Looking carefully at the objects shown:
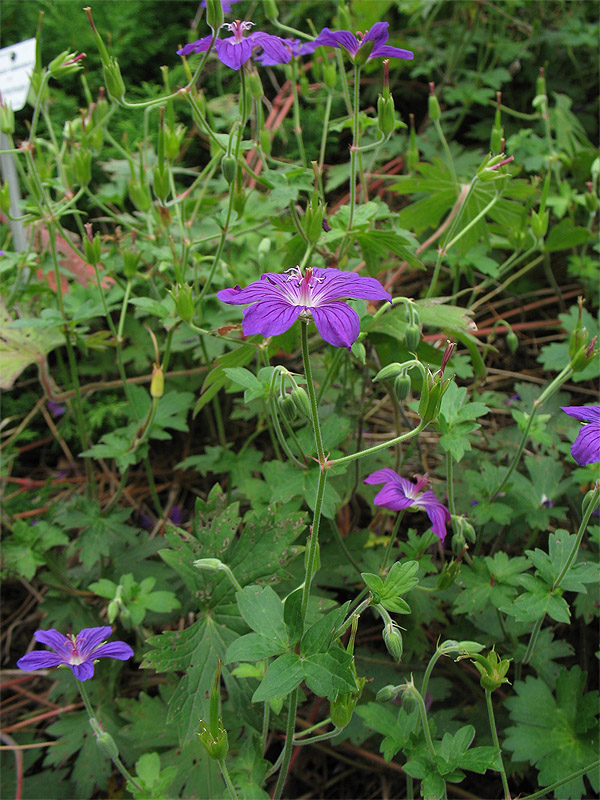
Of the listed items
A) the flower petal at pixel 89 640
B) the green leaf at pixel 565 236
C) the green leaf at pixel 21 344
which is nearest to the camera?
the flower petal at pixel 89 640

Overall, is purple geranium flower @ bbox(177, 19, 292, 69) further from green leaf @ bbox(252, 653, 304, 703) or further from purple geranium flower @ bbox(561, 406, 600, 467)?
green leaf @ bbox(252, 653, 304, 703)

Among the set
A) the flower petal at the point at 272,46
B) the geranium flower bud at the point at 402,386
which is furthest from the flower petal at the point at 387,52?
the geranium flower bud at the point at 402,386

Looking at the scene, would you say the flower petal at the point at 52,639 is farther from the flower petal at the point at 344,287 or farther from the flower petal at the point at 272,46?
the flower petal at the point at 272,46

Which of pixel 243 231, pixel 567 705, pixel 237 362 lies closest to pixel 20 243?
pixel 243 231

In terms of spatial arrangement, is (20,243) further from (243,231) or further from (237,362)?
(237,362)

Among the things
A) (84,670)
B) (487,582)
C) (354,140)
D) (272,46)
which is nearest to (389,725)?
(487,582)

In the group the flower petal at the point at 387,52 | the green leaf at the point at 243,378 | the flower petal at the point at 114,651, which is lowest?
the flower petal at the point at 114,651
